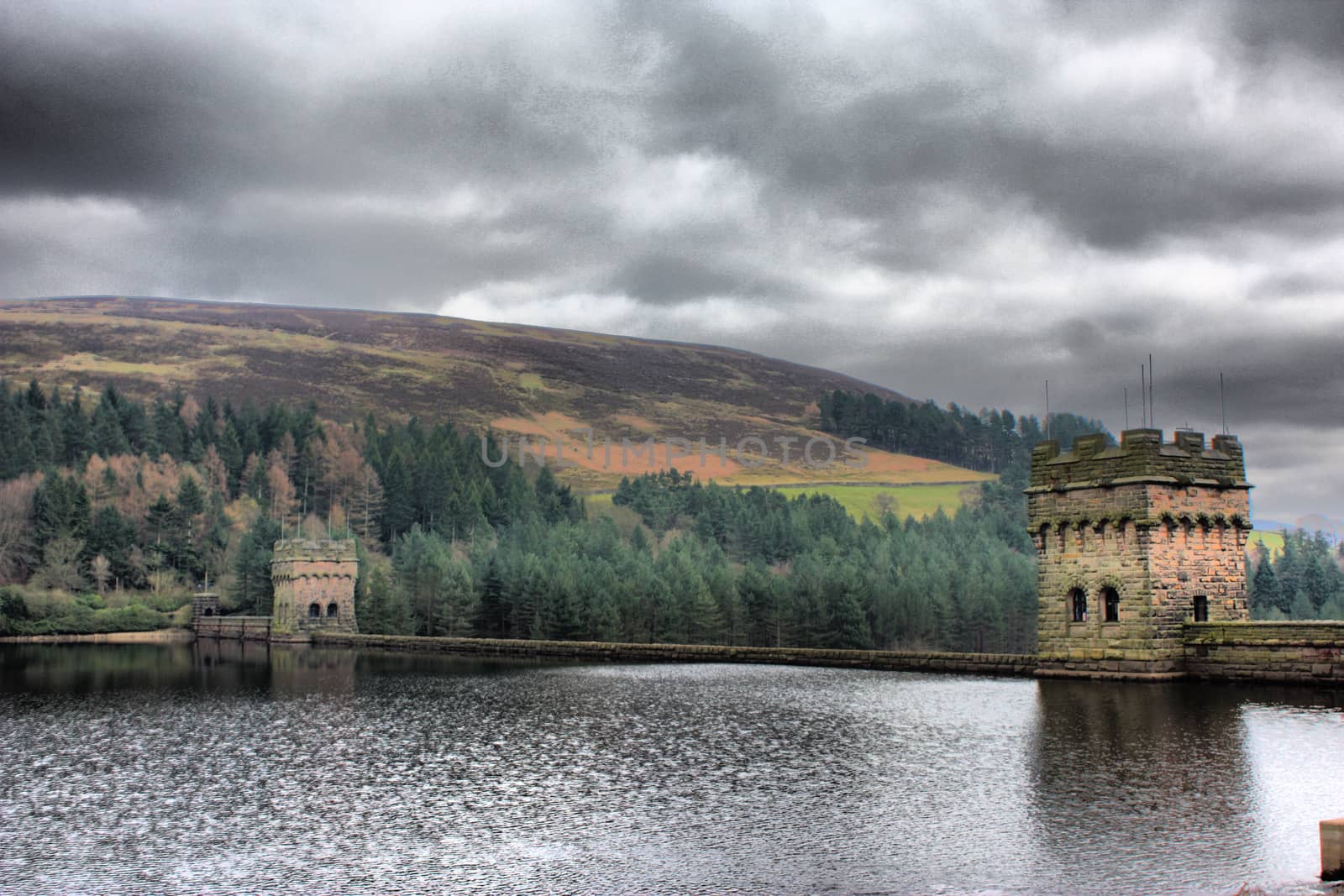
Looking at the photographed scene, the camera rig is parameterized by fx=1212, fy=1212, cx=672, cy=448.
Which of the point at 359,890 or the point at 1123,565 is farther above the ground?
the point at 1123,565

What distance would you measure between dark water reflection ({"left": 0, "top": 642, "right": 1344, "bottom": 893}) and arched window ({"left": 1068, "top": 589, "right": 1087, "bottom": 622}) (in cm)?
255

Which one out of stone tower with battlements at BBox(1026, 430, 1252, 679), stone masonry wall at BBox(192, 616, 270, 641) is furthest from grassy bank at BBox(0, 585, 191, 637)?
stone tower with battlements at BBox(1026, 430, 1252, 679)

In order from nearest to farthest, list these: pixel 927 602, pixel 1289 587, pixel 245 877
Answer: pixel 245 877
pixel 927 602
pixel 1289 587

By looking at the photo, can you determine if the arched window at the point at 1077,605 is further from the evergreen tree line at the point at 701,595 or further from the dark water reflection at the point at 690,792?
the evergreen tree line at the point at 701,595

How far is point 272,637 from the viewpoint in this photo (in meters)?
83.6

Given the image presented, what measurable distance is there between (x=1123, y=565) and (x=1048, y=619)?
3232mm

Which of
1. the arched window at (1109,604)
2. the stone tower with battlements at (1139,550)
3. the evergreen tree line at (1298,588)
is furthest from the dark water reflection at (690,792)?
the evergreen tree line at (1298,588)

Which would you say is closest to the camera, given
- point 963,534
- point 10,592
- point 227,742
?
point 227,742

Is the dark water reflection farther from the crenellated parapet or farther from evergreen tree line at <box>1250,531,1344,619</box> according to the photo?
evergreen tree line at <box>1250,531,1344,619</box>

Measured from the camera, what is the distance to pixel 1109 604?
36.5 meters

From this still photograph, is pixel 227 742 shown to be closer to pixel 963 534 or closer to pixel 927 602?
pixel 927 602

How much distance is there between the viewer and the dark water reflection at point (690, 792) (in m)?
15.3

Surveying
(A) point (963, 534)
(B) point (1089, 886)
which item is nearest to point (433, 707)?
(B) point (1089, 886)

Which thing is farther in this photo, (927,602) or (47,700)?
(927,602)
